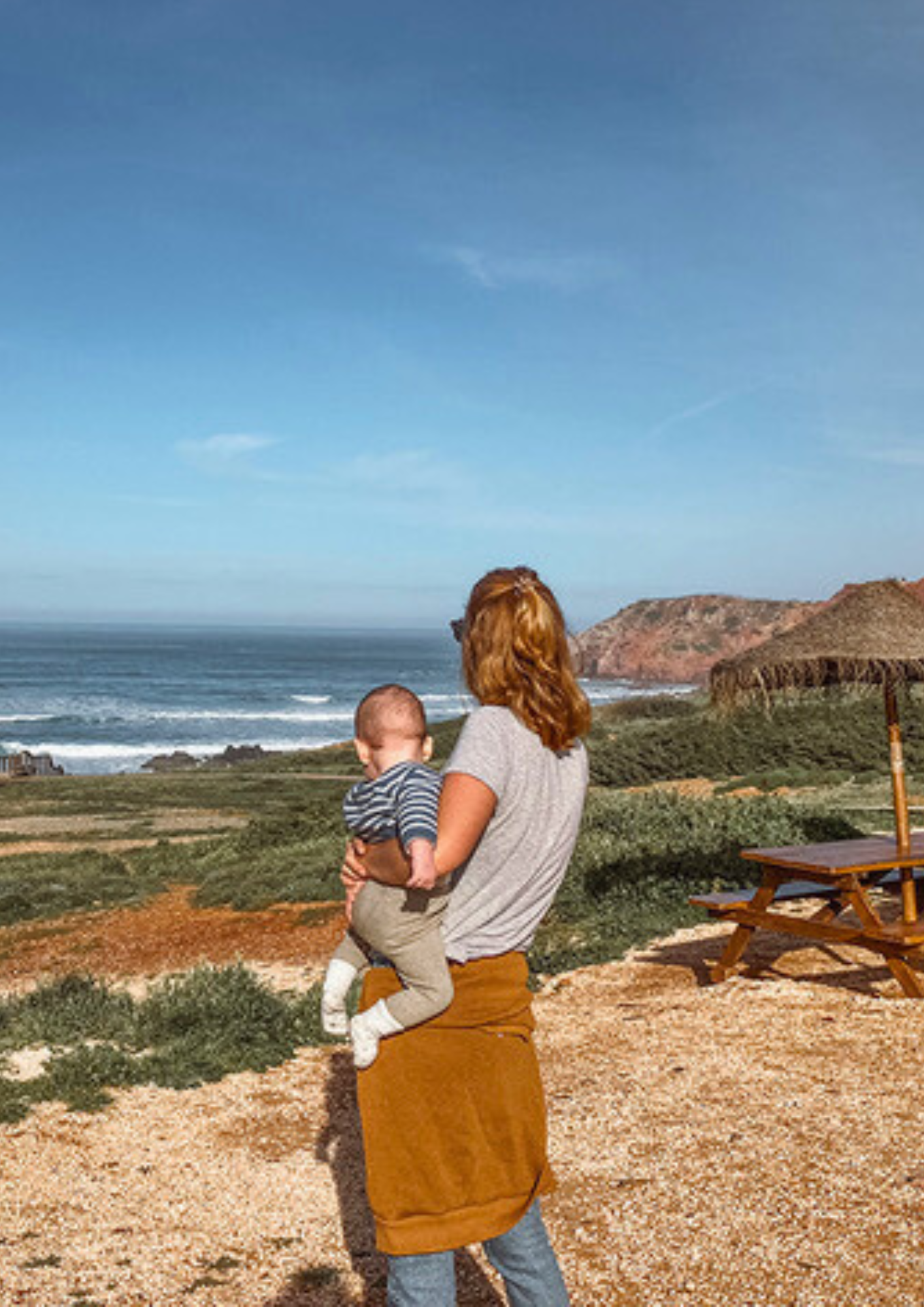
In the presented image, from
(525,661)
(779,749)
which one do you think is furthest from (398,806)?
(779,749)

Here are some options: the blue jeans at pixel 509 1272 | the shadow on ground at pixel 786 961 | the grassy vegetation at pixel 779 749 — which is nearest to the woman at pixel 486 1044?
the blue jeans at pixel 509 1272

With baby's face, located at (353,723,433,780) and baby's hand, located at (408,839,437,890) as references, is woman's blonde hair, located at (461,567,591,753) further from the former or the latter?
baby's hand, located at (408,839,437,890)

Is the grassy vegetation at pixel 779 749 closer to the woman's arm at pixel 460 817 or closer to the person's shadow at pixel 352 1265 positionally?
the person's shadow at pixel 352 1265

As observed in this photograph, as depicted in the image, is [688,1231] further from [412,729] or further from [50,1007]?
[50,1007]

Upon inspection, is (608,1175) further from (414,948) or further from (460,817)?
(460,817)

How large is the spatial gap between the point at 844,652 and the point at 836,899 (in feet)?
6.16

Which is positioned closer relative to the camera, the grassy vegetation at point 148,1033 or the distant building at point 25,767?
the grassy vegetation at point 148,1033

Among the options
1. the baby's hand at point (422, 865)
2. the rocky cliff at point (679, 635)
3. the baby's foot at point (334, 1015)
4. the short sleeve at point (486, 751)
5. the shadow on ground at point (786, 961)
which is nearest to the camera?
the baby's hand at point (422, 865)

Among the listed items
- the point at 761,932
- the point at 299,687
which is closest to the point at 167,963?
the point at 761,932

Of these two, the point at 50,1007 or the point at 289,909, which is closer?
the point at 50,1007

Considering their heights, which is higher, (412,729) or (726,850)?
(412,729)

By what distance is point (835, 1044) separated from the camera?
22.7 ft

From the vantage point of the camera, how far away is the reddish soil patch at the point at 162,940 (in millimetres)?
10859

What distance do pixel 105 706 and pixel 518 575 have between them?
81.9 metres
